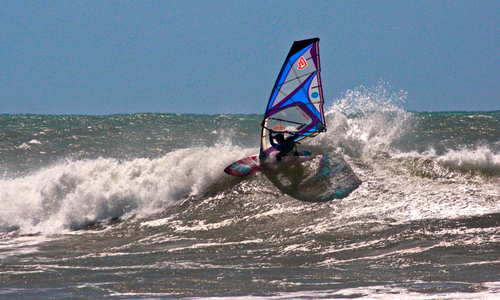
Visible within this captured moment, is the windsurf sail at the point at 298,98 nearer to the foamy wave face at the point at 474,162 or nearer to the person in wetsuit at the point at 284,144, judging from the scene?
the person in wetsuit at the point at 284,144

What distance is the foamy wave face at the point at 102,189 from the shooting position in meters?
8.44

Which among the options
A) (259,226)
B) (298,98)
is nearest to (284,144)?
(298,98)

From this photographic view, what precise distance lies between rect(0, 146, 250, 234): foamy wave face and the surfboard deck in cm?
27

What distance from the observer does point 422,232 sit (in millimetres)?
5891

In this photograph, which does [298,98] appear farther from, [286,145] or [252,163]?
[252,163]

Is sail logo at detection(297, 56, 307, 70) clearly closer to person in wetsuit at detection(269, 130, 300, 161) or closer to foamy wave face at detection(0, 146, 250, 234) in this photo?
person in wetsuit at detection(269, 130, 300, 161)

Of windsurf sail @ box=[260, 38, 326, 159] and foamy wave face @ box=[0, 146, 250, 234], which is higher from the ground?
windsurf sail @ box=[260, 38, 326, 159]

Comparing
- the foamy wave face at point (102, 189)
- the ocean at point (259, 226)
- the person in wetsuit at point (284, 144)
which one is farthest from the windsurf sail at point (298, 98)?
the foamy wave face at point (102, 189)

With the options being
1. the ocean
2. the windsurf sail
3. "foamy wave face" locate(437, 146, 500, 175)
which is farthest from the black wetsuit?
"foamy wave face" locate(437, 146, 500, 175)

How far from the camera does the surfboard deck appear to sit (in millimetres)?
9008

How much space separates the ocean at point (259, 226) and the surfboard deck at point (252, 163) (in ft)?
0.58

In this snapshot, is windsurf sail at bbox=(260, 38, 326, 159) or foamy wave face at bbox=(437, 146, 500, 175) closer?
foamy wave face at bbox=(437, 146, 500, 175)

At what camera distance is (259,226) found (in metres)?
6.99

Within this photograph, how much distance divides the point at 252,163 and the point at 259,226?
2398 millimetres
